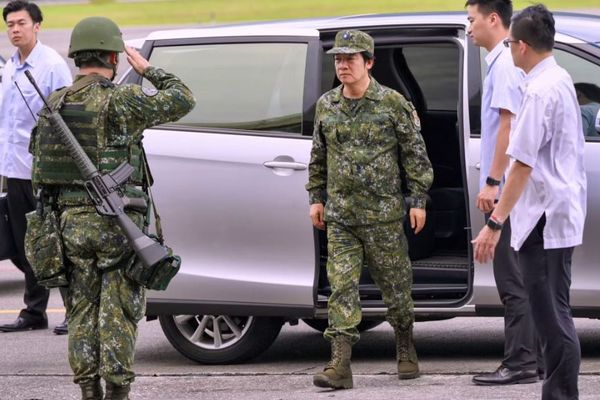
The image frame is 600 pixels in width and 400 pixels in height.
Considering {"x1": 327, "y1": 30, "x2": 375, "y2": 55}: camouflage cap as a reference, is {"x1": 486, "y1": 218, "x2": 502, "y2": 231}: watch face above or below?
below

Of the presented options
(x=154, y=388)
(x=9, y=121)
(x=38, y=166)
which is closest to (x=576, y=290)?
(x=154, y=388)

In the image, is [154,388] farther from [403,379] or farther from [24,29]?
[24,29]

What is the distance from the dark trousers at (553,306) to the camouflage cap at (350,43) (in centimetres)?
170

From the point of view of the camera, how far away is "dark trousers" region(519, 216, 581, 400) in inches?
223

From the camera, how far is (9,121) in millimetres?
9016

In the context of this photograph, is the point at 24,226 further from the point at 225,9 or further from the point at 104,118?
the point at 225,9

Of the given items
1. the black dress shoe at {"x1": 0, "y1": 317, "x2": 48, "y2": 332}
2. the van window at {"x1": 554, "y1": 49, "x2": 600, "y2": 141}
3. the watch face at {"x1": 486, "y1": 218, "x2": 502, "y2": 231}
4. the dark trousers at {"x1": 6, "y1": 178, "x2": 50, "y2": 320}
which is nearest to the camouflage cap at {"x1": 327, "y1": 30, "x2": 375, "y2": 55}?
the van window at {"x1": 554, "y1": 49, "x2": 600, "y2": 141}

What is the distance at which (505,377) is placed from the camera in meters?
6.93

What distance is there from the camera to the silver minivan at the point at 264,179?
7.30 meters

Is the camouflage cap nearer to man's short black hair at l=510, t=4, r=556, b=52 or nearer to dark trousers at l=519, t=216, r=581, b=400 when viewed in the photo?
man's short black hair at l=510, t=4, r=556, b=52

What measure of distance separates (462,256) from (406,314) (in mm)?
1044

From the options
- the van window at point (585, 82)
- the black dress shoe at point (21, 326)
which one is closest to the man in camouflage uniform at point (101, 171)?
the van window at point (585, 82)

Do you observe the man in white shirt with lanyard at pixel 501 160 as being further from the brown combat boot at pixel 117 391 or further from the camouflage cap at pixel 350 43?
the brown combat boot at pixel 117 391

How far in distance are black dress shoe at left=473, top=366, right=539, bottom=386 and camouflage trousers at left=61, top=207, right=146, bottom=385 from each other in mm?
1762
